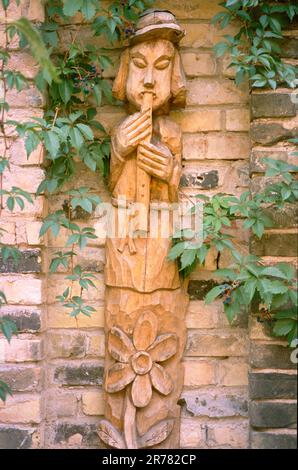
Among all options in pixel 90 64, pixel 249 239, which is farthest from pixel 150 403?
pixel 90 64

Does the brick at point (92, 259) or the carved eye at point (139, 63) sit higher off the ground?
the carved eye at point (139, 63)

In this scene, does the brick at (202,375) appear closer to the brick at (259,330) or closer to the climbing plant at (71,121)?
the brick at (259,330)

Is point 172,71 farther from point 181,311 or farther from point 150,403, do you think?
point 150,403

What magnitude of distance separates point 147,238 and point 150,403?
28.3 inches

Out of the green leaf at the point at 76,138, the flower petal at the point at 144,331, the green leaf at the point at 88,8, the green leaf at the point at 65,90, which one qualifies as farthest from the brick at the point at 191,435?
the green leaf at the point at 88,8

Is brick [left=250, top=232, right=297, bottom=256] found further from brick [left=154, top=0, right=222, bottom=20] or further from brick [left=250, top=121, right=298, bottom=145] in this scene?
brick [left=154, top=0, right=222, bottom=20]

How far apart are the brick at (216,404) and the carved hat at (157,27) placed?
157 cm

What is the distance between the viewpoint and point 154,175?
252 cm

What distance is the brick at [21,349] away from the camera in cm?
255

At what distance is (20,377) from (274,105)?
160 centimetres

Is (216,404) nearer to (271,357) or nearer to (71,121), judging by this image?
(271,357)

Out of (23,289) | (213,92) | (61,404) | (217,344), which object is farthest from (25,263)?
(213,92)

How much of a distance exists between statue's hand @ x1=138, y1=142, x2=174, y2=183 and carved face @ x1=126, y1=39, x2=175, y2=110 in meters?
0.20

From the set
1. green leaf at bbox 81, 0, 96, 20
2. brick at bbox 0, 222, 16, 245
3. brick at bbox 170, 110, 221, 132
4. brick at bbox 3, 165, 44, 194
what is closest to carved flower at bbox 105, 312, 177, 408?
brick at bbox 0, 222, 16, 245
